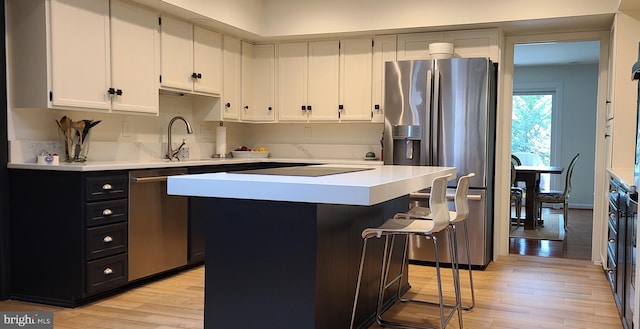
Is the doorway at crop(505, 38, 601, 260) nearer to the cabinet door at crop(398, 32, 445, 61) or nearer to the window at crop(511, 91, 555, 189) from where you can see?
the window at crop(511, 91, 555, 189)

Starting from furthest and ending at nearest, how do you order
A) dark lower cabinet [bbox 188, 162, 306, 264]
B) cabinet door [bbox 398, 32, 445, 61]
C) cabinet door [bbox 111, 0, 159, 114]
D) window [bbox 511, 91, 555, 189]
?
1. window [bbox 511, 91, 555, 189]
2. cabinet door [bbox 398, 32, 445, 61]
3. dark lower cabinet [bbox 188, 162, 306, 264]
4. cabinet door [bbox 111, 0, 159, 114]

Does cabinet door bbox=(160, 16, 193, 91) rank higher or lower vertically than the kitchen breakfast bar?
higher

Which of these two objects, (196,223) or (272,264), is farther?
(196,223)

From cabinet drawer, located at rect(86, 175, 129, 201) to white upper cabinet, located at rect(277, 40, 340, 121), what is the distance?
88.2 inches

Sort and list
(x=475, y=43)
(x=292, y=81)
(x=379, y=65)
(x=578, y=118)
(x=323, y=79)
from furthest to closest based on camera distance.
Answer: (x=578, y=118)
(x=292, y=81)
(x=323, y=79)
(x=379, y=65)
(x=475, y=43)

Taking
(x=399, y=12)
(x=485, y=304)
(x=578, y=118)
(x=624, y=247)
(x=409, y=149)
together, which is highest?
(x=399, y=12)

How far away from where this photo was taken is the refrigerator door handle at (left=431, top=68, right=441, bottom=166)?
455cm

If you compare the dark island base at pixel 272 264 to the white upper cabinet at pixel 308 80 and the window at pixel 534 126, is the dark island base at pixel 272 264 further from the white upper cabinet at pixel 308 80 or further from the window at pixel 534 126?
the window at pixel 534 126

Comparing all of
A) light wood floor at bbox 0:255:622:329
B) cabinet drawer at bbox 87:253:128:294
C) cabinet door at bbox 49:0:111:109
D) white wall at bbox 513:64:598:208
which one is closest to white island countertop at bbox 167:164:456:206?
light wood floor at bbox 0:255:622:329

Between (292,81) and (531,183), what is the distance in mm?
3004

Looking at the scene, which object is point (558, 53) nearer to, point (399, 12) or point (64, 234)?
point (399, 12)

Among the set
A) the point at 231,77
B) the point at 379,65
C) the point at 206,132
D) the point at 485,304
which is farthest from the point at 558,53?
the point at 485,304

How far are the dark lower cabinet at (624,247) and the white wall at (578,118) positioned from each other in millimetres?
5522

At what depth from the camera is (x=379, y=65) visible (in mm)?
5152
